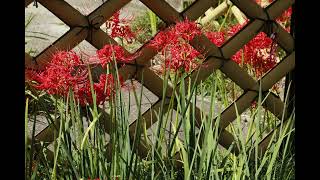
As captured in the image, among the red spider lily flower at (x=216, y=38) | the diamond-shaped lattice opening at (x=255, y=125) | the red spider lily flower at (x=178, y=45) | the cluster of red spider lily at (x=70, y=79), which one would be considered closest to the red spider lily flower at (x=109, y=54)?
the cluster of red spider lily at (x=70, y=79)

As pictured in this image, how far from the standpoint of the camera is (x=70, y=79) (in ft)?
6.19

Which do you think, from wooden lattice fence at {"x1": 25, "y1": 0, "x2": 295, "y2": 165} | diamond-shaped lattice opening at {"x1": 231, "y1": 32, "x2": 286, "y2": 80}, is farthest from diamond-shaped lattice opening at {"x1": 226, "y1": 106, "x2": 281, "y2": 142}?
diamond-shaped lattice opening at {"x1": 231, "y1": 32, "x2": 286, "y2": 80}

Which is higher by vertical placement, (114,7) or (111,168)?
(114,7)

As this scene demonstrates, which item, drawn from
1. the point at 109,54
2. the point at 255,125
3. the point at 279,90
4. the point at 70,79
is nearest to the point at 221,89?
the point at 255,125

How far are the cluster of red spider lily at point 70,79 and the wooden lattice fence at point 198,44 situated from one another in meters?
0.14

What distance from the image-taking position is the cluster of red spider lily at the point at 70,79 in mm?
1895

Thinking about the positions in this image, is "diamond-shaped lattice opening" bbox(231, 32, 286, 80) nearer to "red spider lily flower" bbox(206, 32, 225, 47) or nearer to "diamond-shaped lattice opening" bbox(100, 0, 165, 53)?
"red spider lily flower" bbox(206, 32, 225, 47)

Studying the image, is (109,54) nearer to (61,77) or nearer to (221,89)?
(61,77)

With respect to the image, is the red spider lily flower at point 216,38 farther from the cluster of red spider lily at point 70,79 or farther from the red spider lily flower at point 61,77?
the red spider lily flower at point 61,77

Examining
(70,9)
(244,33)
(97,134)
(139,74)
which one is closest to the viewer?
(97,134)

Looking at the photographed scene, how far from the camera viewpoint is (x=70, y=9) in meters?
2.24
